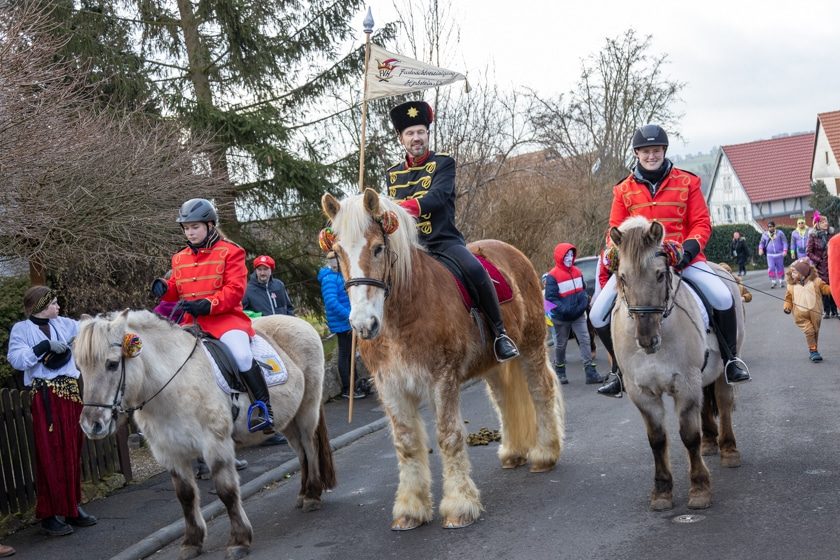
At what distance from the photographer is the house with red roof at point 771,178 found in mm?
70438

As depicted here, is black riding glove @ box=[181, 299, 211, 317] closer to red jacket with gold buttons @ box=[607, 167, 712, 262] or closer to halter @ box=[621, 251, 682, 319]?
halter @ box=[621, 251, 682, 319]

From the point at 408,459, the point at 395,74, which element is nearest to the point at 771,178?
the point at 395,74

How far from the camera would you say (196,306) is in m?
6.99

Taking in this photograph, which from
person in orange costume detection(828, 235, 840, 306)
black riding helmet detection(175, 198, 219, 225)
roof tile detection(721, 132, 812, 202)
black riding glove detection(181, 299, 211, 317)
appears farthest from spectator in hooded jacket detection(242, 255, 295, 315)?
roof tile detection(721, 132, 812, 202)

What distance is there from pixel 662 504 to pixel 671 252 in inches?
71.8

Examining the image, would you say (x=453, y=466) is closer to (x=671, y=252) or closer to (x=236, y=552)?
(x=236, y=552)

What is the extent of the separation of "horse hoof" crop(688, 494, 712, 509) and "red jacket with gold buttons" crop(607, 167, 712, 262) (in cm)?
206

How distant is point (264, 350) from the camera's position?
7.50 meters

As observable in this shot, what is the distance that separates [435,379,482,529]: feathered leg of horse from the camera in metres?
6.74

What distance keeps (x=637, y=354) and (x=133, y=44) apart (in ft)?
44.5

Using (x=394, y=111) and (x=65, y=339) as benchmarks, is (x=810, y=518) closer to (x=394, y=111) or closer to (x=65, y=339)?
(x=394, y=111)

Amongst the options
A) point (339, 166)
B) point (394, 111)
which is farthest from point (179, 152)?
point (394, 111)

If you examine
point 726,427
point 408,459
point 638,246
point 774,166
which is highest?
point 774,166

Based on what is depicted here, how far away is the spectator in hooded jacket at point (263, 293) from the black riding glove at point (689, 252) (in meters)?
6.47
